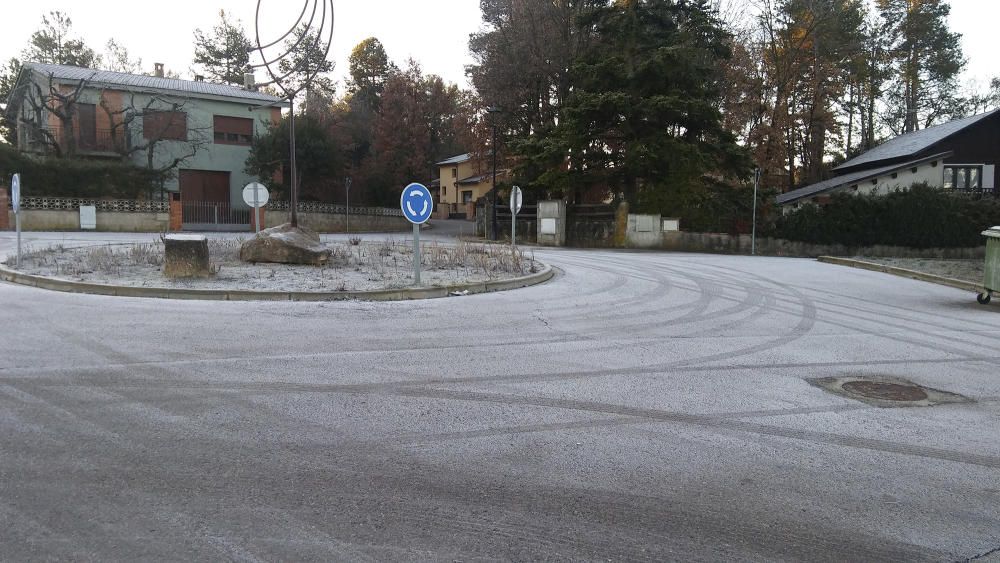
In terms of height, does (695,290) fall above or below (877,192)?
below

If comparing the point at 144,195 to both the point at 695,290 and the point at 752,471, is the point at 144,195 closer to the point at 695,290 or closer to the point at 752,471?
the point at 695,290

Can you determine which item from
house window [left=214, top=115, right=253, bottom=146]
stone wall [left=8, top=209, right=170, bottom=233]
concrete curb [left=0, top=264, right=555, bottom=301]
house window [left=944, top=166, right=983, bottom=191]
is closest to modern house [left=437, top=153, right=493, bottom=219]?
house window [left=214, top=115, right=253, bottom=146]

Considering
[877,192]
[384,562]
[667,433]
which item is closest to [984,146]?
[877,192]

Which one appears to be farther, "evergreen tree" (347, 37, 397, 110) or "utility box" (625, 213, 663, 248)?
"evergreen tree" (347, 37, 397, 110)

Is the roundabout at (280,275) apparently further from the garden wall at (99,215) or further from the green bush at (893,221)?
the green bush at (893,221)

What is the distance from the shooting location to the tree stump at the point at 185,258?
40.4ft

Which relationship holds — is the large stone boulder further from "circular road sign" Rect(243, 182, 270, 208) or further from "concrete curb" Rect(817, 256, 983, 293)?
"concrete curb" Rect(817, 256, 983, 293)

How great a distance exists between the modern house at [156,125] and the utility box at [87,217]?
197 inches

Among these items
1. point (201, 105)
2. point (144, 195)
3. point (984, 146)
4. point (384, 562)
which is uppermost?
point (201, 105)

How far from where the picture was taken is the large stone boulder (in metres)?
14.9

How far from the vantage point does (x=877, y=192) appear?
34.3 metres

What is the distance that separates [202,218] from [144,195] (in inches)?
125

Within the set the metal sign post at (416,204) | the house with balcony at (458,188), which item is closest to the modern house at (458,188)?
the house with balcony at (458,188)

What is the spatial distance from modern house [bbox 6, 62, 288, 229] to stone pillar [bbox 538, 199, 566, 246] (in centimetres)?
1633
